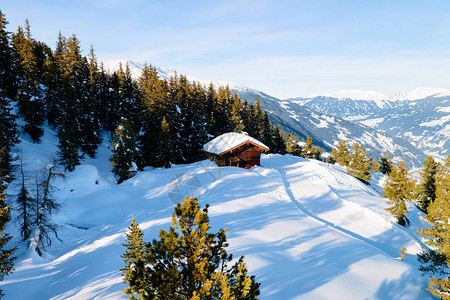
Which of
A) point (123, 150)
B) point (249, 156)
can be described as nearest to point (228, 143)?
point (249, 156)

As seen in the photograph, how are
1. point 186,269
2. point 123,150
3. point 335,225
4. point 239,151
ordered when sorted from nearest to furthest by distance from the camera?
point 186,269 → point 335,225 → point 123,150 → point 239,151

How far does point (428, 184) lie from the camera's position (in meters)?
35.9

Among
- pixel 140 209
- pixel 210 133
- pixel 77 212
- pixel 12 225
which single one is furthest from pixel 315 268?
pixel 210 133

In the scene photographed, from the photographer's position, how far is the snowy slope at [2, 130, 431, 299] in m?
11.6

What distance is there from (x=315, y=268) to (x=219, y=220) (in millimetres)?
8337

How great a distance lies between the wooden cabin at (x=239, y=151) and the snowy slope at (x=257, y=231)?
2.94 metres

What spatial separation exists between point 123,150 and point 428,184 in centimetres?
4789

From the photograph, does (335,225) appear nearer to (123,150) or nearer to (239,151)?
(239,151)

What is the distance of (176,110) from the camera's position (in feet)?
150

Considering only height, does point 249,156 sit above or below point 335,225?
above

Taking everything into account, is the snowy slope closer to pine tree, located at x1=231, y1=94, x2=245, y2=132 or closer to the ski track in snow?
the ski track in snow

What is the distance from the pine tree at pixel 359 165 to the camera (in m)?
48.6

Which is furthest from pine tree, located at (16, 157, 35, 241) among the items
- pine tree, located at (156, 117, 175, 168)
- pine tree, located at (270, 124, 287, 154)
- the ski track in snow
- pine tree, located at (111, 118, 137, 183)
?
pine tree, located at (270, 124, 287, 154)

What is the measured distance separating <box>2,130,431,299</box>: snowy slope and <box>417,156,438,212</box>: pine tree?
37.1ft
